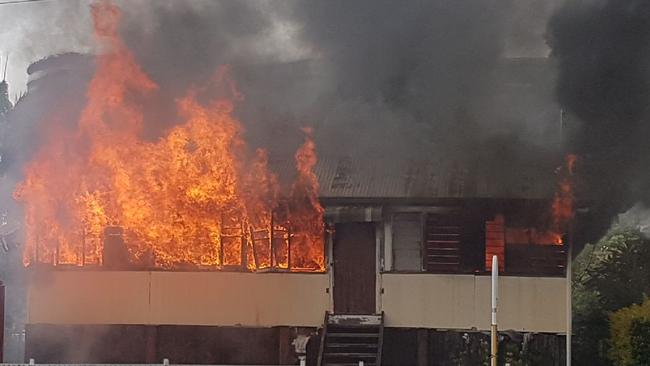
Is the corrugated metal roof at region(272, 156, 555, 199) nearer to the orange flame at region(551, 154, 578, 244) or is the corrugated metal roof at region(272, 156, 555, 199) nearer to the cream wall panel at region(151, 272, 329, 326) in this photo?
the orange flame at region(551, 154, 578, 244)

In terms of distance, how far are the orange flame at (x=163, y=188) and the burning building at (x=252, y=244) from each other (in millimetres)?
24

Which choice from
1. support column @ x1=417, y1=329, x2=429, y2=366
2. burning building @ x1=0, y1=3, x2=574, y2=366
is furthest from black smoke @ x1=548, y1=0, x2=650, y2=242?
support column @ x1=417, y1=329, x2=429, y2=366

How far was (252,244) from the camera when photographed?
13227 millimetres

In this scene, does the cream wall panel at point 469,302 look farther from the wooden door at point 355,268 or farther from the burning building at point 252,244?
the wooden door at point 355,268

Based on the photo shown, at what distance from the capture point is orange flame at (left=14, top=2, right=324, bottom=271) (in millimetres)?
12984

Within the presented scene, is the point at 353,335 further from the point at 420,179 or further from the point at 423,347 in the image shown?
the point at 420,179

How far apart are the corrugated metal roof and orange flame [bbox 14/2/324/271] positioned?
0.32 m

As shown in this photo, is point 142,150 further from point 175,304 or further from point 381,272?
point 381,272

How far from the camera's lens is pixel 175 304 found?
13266mm

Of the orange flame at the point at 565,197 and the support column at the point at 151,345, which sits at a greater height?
the orange flame at the point at 565,197

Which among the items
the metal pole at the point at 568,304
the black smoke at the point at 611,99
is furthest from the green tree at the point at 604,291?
the black smoke at the point at 611,99

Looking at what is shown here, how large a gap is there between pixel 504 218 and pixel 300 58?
14.3 feet

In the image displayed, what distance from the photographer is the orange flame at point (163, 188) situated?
12984 mm

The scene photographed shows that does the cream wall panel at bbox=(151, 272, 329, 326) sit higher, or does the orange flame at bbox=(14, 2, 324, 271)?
the orange flame at bbox=(14, 2, 324, 271)
